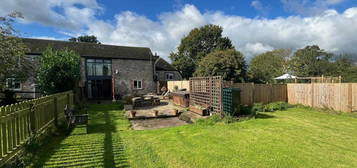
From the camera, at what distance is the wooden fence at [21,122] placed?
363 centimetres

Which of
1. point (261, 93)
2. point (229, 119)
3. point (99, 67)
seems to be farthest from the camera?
point (99, 67)

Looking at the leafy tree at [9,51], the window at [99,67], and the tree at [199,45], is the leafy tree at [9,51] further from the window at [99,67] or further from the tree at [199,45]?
the tree at [199,45]

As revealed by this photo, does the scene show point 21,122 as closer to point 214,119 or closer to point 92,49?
point 214,119

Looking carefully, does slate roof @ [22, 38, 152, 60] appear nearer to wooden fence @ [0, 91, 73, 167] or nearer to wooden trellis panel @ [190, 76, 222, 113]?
wooden trellis panel @ [190, 76, 222, 113]

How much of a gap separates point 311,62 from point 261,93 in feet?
79.1

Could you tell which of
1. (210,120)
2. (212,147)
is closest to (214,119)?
(210,120)

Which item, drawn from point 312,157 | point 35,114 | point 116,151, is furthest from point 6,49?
point 312,157

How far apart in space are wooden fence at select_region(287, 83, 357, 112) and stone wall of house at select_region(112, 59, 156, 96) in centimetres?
1621

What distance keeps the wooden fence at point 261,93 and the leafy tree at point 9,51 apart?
1396 cm

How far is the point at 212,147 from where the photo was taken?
15.9 feet

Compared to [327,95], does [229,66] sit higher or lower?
higher

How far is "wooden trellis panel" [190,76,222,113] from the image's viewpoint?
8.39 meters

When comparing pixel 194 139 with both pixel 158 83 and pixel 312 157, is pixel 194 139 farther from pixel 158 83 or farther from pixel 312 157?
pixel 158 83

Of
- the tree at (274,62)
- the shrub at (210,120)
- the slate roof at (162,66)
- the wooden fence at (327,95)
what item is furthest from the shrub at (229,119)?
the tree at (274,62)
